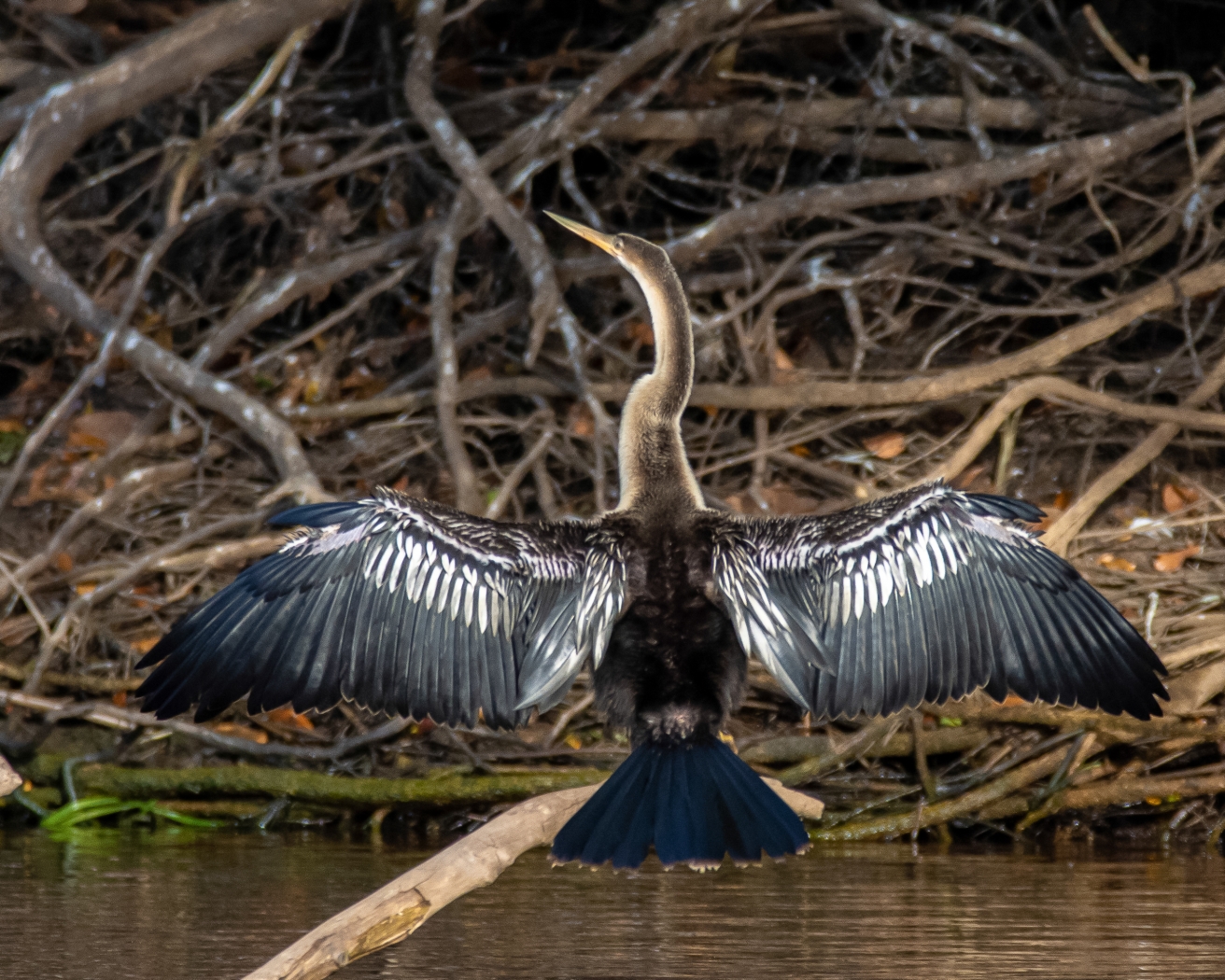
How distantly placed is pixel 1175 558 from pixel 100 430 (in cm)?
422

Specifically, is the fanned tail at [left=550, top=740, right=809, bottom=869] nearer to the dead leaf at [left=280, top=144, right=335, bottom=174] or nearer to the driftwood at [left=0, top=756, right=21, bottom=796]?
the driftwood at [left=0, top=756, right=21, bottom=796]

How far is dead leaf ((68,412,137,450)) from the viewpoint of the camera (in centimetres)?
644

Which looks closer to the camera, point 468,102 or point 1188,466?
point 1188,466

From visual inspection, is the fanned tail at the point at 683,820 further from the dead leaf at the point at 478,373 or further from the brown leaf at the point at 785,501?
the dead leaf at the point at 478,373

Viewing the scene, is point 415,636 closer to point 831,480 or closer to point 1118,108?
point 831,480

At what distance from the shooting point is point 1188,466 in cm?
629

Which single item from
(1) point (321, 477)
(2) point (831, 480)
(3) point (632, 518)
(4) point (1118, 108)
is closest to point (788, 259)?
(2) point (831, 480)

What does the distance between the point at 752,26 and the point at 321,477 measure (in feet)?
8.71

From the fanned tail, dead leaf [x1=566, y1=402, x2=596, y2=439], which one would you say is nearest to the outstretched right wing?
the fanned tail

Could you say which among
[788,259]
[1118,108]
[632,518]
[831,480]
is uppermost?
[1118,108]

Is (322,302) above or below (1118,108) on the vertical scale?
below

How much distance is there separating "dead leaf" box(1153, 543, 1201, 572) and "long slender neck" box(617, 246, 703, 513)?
106 inches

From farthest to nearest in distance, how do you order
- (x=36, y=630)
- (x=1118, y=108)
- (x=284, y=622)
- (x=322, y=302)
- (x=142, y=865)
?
1. (x=322, y=302)
2. (x=1118, y=108)
3. (x=36, y=630)
4. (x=142, y=865)
5. (x=284, y=622)

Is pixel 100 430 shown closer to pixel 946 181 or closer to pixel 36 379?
pixel 36 379
